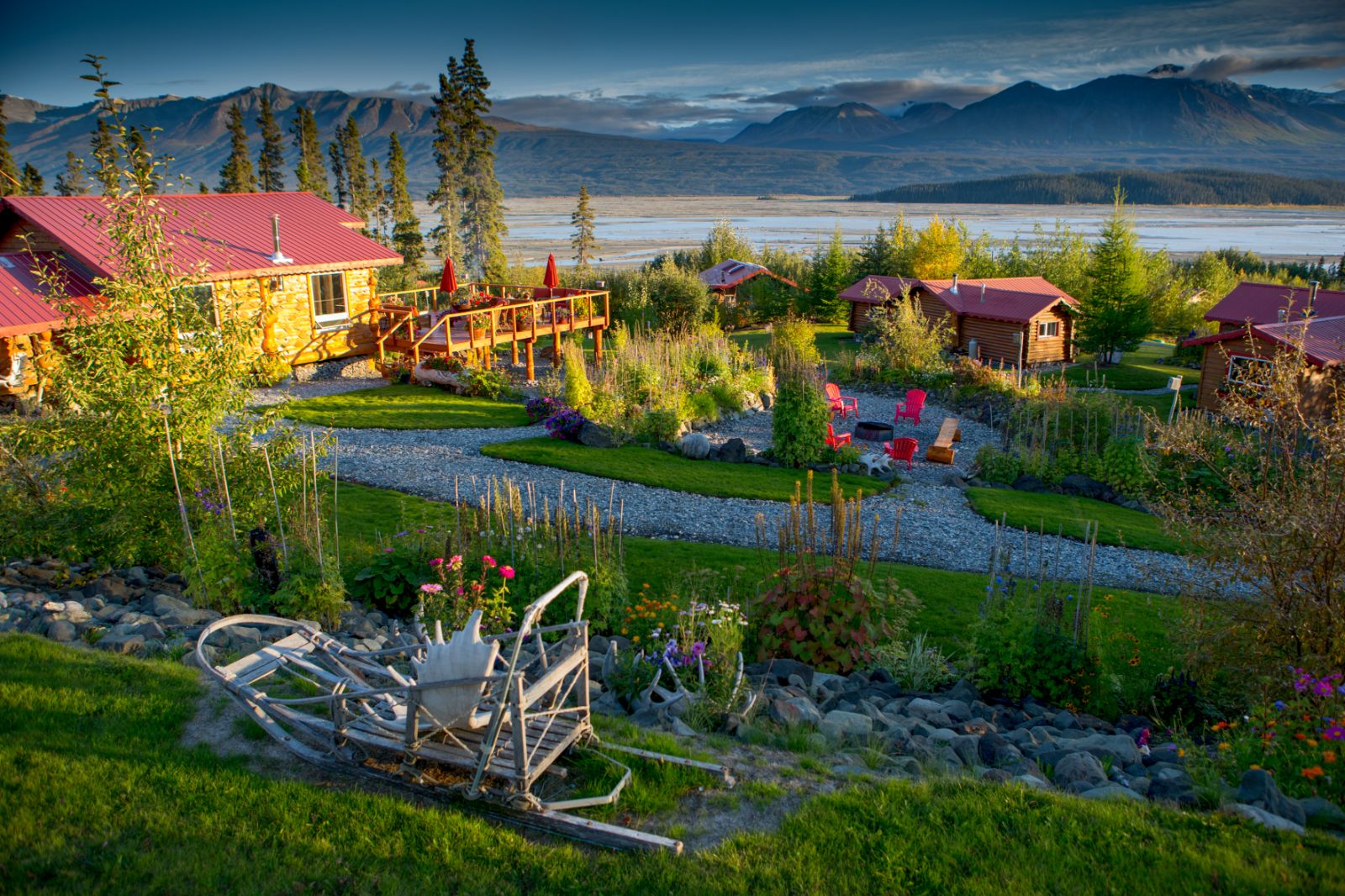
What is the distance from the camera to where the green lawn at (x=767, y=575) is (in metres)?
7.56

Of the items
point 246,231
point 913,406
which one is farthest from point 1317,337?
point 246,231

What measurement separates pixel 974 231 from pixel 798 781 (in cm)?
10864

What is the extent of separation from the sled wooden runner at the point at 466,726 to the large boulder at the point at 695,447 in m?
9.75

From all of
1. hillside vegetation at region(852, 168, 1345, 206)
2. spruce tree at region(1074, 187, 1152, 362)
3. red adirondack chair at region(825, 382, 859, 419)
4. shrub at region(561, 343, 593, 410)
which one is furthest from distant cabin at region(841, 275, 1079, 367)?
hillside vegetation at region(852, 168, 1345, 206)

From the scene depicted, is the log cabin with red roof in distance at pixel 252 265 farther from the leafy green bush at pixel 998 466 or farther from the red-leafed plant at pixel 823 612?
the leafy green bush at pixel 998 466

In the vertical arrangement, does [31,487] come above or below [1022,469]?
above

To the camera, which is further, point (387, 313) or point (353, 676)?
point (387, 313)

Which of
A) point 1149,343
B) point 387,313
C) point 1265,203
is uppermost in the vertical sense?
point 1265,203

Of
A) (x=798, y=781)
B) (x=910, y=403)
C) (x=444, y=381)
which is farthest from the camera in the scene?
(x=444, y=381)

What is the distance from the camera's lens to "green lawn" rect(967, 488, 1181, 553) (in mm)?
10961

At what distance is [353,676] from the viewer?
456cm

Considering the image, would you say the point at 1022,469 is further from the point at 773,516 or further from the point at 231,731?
the point at 231,731

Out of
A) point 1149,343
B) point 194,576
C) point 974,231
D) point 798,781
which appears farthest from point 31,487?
point 974,231

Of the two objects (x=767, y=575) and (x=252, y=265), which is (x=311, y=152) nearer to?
(x=252, y=265)
